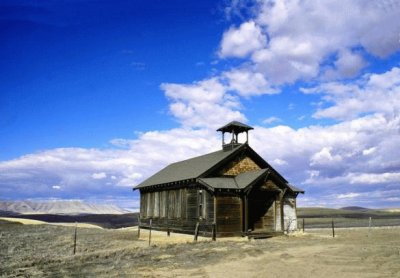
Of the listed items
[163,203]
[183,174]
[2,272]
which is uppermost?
[183,174]

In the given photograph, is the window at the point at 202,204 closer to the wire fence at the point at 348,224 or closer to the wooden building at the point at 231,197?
the wooden building at the point at 231,197

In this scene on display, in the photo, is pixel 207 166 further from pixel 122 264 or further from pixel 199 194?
pixel 122 264

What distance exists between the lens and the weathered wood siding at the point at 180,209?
30297 millimetres

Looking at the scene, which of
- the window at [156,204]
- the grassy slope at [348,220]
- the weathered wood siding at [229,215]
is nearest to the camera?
the weathered wood siding at [229,215]

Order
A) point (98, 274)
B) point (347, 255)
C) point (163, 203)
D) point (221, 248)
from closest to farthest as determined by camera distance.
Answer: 1. point (98, 274)
2. point (347, 255)
3. point (221, 248)
4. point (163, 203)

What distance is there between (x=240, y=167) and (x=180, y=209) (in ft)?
19.7

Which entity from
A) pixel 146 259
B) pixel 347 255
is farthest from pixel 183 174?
pixel 347 255

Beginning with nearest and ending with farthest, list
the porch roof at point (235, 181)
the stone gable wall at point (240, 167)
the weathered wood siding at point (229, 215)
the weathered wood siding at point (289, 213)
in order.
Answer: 1. the weathered wood siding at point (229, 215)
2. the porch roof at point (235, 181)
3. the stone gable wall at point (240, 167)
4. the weathered wood siding at point (289, 213)

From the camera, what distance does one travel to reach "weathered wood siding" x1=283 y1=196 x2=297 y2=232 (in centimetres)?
3375

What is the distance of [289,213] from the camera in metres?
34.1

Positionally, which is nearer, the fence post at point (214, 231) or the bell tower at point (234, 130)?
the fence post at point (214, 231)

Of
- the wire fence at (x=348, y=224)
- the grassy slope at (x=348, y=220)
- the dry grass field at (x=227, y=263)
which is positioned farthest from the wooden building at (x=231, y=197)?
the grassy slope at (x=348, y=220)

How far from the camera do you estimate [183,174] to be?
3544 cm

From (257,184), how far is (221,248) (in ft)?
27.7
